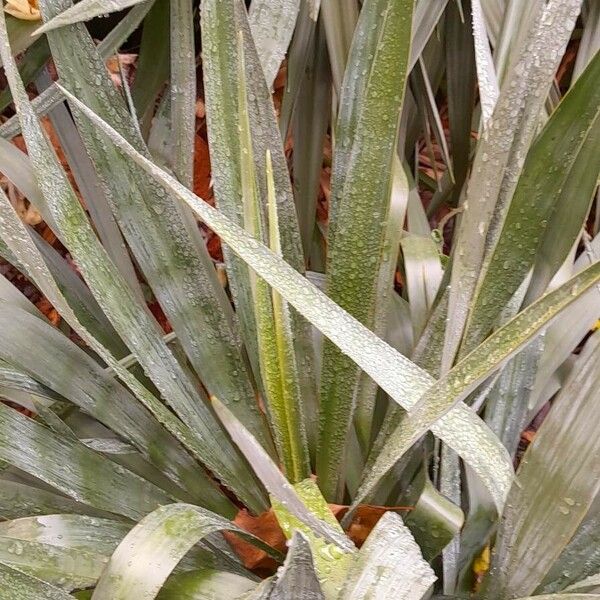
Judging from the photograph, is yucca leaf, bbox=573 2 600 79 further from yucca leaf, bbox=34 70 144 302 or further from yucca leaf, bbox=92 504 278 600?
yucca leaf, bbox=92 504 278 600

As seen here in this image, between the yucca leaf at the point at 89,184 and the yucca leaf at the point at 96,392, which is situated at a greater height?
the yucca leaf at the point at 89,184

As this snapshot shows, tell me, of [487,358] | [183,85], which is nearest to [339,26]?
[183,85]

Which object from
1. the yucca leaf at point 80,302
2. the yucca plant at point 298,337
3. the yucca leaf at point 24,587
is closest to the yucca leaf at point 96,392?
the yucca plant at point 298,337

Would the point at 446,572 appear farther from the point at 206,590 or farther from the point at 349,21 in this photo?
the point at 349,21

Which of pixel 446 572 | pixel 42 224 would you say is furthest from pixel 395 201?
pixel 42 224

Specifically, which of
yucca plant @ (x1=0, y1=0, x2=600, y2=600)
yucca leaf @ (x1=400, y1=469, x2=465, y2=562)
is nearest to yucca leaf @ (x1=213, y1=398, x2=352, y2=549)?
yucca plant @ (x1=0, y1=0, x2=600, y2=600)

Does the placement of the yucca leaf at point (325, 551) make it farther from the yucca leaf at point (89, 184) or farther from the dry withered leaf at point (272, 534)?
the yucca leaf at point (89, 184)
